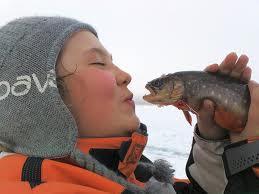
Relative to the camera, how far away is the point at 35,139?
1911mm

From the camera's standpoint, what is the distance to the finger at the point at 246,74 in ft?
8.15

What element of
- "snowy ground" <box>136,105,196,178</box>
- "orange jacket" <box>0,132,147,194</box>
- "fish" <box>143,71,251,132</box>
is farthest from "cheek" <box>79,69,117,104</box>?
"snowy ground" <box>136,105,196,178</box>

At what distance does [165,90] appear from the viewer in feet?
9.29

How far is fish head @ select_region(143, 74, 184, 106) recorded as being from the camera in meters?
2.76

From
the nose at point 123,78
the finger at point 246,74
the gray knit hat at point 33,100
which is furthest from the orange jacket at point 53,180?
the finger at point 246,74

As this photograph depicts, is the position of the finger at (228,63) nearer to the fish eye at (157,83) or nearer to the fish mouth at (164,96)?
the fish mouth at (164,96)

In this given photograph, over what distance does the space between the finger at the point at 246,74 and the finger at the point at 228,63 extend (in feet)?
0.30

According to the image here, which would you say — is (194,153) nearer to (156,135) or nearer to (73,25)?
(73,25)

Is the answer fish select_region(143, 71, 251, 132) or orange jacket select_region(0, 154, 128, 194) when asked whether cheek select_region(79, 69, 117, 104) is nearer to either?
orange jacket select_region(0, 154, 128, 194)

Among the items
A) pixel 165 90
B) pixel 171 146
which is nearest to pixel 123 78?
pixel 165 90

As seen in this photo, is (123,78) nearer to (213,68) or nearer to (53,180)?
(213,68)

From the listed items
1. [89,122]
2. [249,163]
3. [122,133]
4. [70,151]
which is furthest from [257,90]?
[70,151]

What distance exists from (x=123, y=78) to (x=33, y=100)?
0.56m

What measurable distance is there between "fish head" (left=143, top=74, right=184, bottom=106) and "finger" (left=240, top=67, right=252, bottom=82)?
0.45 meters
